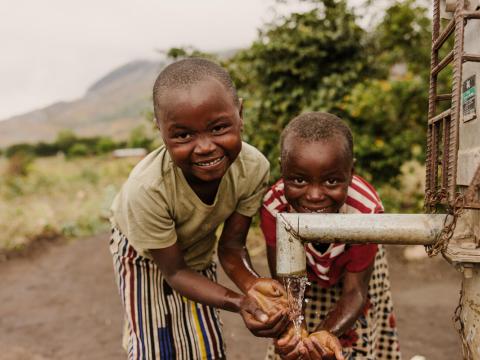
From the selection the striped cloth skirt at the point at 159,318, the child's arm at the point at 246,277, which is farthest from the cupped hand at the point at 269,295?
the striped cloth skirt at the point at 159,318

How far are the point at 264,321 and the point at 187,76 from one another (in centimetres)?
82

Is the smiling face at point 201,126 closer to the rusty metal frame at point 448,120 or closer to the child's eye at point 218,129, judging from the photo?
the child's eye at point 218,129

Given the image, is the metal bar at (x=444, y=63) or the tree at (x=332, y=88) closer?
the metal bar at (x=444, y=63)

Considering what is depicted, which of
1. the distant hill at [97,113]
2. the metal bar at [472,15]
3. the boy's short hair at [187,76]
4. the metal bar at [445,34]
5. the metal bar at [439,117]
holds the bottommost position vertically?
the distant hill at [97,113]

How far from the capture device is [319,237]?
1.24m

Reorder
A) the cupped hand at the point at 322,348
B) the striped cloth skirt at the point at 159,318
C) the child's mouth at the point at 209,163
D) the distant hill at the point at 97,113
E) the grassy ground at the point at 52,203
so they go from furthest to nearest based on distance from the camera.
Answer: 1. the distant hill at the point at 97,113
2. the grassy ground at the point at 52,203
3. the striped cloth skirt at the point at 159,318
4. the child's mouth at the point at 209,163
5. the cupped hand at the point at 322,348

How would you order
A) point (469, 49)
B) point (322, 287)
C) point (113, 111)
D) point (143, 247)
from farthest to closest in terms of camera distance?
point (113, 111) → point (322, 287) → point (143, 247) → point (469, 49)

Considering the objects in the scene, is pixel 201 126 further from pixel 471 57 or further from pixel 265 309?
pixel 471 57

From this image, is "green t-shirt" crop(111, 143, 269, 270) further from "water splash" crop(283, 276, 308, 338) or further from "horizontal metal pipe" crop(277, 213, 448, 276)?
"horizontal metal pipe" crop(277, 213, 448, 276)

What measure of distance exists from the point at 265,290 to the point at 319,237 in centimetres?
43

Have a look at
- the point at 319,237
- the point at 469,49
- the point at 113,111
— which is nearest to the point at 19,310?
the point at 319,237

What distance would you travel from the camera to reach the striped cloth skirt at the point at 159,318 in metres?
1.95

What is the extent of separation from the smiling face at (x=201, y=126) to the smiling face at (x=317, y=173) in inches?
Result: 8.1

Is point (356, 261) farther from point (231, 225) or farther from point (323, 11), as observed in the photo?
point (323, 11)
